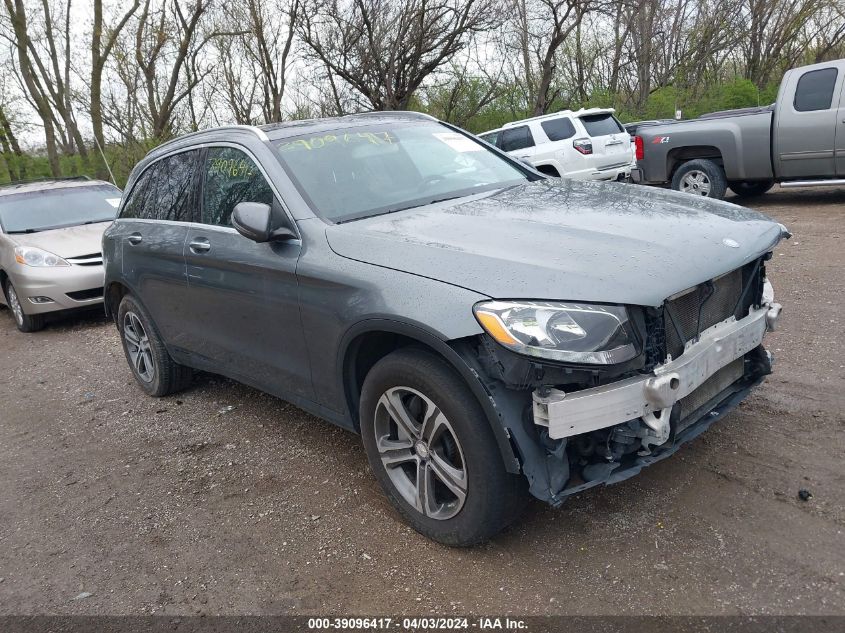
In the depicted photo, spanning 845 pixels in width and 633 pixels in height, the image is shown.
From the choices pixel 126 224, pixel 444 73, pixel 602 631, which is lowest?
pixel 602 631

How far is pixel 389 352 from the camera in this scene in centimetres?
311

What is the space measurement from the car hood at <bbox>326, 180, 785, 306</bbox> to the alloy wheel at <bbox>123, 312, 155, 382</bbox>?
269 centimetres

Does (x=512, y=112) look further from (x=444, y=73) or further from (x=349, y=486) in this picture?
(x=349, y=486)

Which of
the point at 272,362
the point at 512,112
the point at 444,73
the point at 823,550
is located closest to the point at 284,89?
the point at 444,73

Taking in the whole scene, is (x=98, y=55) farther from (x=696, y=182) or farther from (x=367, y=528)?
(x=367, y=528)

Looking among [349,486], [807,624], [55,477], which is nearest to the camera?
[807,624]

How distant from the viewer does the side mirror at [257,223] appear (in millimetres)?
3316

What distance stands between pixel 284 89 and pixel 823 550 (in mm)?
26294

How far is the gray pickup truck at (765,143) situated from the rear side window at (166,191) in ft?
27.5

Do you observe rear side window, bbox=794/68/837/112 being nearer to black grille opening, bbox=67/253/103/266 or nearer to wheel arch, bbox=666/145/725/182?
wheel arch, bbox=666/145/725/182

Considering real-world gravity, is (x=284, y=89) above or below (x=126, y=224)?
above

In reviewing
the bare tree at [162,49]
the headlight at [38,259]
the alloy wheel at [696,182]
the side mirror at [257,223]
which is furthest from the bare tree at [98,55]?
the side mirror at [257,223]

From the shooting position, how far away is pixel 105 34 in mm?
20797

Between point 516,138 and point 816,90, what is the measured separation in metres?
5.64
